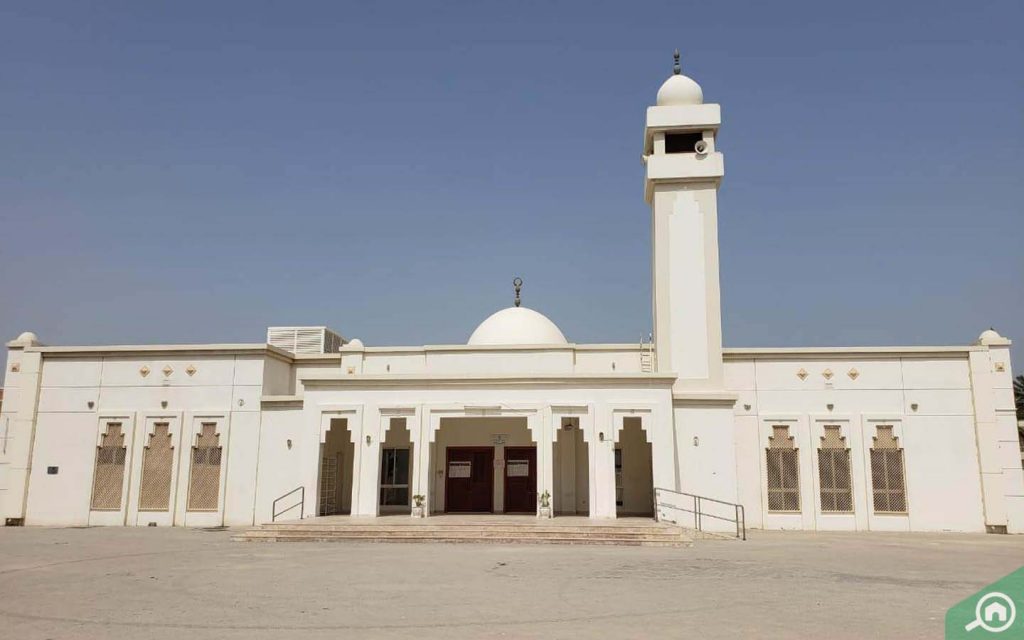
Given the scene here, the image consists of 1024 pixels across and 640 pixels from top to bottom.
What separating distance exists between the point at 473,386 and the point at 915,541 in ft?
41.9

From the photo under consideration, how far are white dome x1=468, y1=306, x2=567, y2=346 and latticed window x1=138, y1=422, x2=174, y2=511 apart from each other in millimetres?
10862

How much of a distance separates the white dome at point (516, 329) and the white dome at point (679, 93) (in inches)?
363

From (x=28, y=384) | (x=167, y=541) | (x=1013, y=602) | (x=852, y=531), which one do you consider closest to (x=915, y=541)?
(x=852, y=531)

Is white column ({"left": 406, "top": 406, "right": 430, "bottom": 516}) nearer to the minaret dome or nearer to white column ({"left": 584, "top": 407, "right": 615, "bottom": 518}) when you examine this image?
white column ({"left": 584, "top": 407, "right": 615, "bottom": 518})

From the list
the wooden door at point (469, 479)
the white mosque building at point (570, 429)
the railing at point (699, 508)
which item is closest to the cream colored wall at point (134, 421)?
the white mosque building at point (570, 429)

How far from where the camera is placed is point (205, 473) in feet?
79.4

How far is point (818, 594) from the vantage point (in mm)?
10977

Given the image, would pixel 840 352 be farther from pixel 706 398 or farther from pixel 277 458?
pixel 277 458

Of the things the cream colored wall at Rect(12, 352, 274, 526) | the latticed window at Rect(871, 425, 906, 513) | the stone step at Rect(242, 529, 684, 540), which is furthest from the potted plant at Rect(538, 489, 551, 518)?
the latticed window at Rect(871, 425, 906, 513)

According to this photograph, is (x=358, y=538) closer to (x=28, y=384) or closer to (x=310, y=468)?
(x=310, y=468)

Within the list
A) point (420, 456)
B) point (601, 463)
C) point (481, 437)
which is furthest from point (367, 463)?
point (601, 463)

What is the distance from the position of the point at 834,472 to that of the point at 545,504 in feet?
31.2

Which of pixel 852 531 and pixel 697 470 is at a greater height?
pixel 697 470

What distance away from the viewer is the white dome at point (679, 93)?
26.6 meters
